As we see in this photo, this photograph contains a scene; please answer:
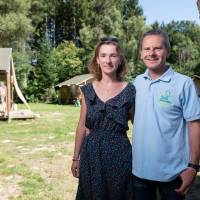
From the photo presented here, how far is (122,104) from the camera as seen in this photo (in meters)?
3.05

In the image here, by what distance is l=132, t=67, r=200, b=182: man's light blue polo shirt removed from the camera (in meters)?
2.81

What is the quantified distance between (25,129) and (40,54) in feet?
91.9

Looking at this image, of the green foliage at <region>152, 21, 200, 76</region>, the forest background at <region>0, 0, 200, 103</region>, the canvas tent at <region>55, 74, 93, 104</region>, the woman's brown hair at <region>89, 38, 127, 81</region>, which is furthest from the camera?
the green foliage at <region>152, 21, 200, 76</region>

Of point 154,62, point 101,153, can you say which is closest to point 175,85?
point 154,62

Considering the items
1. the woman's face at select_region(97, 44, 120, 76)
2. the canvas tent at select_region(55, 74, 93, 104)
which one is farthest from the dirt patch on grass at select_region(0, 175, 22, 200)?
the canvas tent at select_region(55, 74, 93, 104)

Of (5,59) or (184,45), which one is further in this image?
(184,45)

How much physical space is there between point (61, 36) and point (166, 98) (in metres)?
53.5

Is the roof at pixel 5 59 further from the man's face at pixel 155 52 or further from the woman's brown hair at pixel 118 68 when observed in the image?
the man's face at pixel 155 52

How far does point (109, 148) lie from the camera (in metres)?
3.08

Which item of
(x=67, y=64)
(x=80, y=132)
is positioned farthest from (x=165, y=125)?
(x=67, y=64)

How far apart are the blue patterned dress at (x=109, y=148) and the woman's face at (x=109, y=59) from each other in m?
0.18

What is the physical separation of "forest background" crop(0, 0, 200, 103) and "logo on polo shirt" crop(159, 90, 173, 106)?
28471 millimetres

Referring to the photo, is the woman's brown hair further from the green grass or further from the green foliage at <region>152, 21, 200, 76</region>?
the green foliage at <region>152, 21, 200, 76</region>

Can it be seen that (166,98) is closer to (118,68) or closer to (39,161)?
(118,68)
